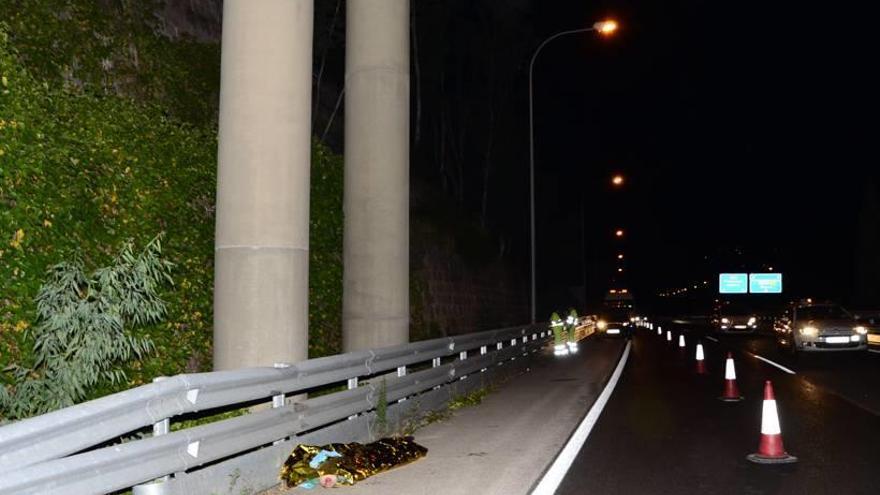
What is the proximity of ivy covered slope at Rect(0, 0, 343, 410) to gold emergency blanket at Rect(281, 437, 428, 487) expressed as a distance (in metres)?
2.27

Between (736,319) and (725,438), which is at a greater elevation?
(725,438)

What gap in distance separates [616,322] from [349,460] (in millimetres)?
32810

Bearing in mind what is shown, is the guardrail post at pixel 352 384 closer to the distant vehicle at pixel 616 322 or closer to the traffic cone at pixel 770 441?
the traffic cone at pixel 770 441

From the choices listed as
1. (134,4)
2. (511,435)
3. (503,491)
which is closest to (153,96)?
(134,4)

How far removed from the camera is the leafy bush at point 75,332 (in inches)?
260

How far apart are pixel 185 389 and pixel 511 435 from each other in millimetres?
5305

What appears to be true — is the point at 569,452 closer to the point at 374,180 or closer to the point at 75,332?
the point at 75,332

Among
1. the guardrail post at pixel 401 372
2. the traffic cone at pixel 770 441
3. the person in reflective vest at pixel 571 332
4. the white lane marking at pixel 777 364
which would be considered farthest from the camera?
the person in reflective vest at pixel 571 332

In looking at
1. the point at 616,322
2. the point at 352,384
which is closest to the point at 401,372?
the point at 352,384

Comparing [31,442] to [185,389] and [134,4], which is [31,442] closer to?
[185,389]

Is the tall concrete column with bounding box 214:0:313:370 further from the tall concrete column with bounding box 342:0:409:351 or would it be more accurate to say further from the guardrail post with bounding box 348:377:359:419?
the tall concrete column with bounding box 342:0:409:351

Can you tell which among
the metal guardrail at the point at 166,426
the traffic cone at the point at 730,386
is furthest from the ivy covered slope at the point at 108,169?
the traffic cone at the point at 730,386

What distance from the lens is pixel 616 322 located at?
39.4m

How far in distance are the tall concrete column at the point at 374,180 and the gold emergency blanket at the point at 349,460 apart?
4.90 metres
